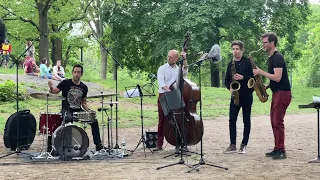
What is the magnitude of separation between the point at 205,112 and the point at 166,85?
8.96m

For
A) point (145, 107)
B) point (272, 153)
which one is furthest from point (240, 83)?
point (145, 107)

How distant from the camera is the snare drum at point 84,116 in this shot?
25.3 ft

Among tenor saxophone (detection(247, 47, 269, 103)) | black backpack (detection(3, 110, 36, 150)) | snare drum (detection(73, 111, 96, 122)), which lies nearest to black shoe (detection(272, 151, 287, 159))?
tenor saxophone (detection(247, 47, 269, 103))

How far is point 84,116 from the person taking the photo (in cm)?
779

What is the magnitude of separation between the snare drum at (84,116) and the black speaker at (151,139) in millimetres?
1202

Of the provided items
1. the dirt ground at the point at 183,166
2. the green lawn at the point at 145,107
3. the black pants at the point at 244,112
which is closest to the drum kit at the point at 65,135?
the dirt ground at the point at 183,166

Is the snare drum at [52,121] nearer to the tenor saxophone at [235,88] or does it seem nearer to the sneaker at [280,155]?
the tenor saxophone at [235,88]

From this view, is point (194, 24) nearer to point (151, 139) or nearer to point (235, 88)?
point (151, 139)

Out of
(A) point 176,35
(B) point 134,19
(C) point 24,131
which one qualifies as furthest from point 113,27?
(C) point 24,131

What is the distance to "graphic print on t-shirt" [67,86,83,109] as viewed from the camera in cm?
832

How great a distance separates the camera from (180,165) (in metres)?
6.95

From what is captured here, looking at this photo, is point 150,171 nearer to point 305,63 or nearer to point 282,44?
point 282,44

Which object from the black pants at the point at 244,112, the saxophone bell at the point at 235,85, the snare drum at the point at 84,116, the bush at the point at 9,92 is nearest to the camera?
the snare drum at the point at 84,116

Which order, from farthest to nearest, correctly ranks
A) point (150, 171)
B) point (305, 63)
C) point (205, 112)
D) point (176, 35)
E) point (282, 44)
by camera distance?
1. point (305, 63)
2. point (282, 44)
3. point (176, 35)
4. point (205, 112)
5. point (150, 171)
